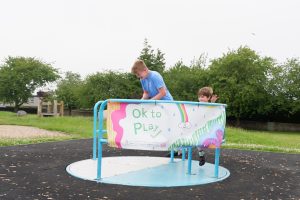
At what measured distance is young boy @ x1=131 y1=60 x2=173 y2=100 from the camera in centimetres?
569

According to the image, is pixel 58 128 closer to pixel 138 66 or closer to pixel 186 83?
pixel 138 66

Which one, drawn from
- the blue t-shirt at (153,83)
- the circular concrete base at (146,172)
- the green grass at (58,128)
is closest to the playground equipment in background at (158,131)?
the circular concrete base at (146,172)

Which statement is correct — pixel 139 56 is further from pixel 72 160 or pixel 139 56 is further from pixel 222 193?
pixel 222 193

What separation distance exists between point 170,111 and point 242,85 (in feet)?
90.7

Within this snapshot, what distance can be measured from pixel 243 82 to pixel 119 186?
28.4 meters

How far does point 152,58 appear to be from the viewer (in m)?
36.0

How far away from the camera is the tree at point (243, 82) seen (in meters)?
31.1

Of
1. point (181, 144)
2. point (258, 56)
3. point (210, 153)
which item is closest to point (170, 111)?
point (181, 144)

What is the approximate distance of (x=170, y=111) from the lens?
193 inches

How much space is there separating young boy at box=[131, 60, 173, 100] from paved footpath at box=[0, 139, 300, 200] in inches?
59.2

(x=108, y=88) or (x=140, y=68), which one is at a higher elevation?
(x=108, y=88)

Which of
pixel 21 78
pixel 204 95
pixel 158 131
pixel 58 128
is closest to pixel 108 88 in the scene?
pixel 21 78

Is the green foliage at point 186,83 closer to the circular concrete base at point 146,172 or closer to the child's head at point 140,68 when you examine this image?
the circular concrete base at point 146,172

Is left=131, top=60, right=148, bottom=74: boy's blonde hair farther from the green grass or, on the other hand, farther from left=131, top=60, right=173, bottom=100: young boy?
the green grass
